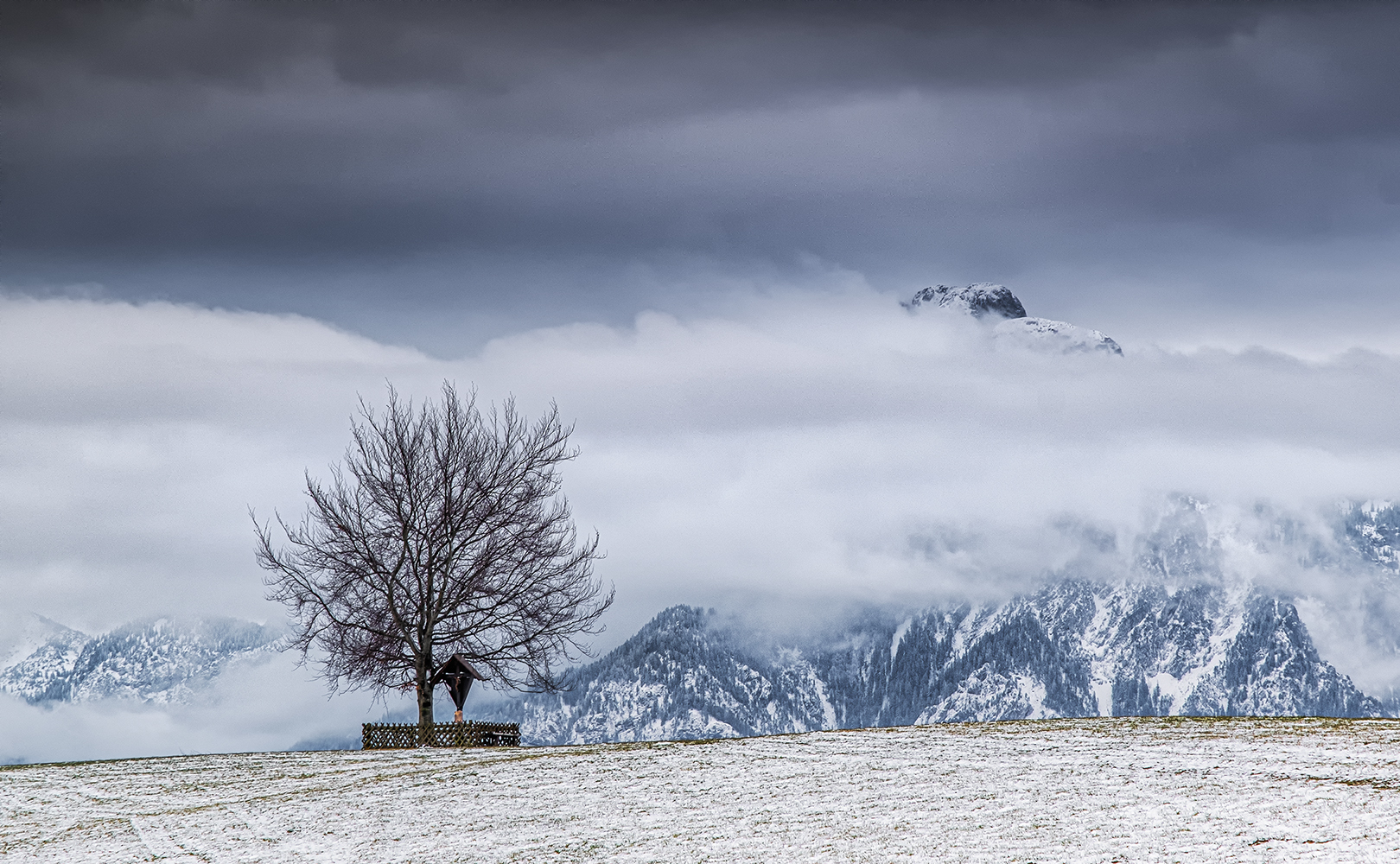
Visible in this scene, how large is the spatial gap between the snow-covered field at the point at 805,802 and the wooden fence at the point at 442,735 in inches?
270

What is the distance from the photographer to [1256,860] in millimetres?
18422

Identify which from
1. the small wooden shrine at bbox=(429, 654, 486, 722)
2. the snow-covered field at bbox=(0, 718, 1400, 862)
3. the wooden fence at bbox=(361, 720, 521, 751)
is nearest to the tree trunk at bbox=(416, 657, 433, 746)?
the small wooden shrine at bbox=(429, 654, 486, 722)

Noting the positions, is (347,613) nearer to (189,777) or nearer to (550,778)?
(189,777)

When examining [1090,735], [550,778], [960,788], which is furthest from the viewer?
[1090,735]

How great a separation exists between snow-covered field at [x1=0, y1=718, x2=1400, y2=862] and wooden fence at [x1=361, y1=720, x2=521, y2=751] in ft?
22.5

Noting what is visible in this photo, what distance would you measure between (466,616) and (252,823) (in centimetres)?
2153

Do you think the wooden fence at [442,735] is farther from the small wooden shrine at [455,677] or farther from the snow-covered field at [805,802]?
the snow-covered field at [805,802]

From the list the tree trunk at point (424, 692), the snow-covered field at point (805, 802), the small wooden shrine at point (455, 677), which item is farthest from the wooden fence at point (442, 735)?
the snow-covered field at point (805, 802)

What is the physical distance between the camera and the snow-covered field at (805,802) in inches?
814

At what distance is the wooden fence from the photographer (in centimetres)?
4403

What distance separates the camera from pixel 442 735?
44750 mm

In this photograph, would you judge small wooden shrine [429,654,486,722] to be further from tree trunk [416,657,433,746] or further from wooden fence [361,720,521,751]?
wooden fence [361,720,521,751]

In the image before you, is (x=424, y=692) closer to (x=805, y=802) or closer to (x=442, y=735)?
(x=442, y=735)

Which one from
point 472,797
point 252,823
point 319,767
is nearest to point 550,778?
point 472,797
